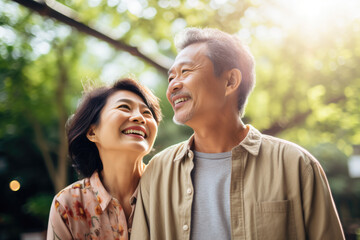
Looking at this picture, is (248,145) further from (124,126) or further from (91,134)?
(91,134)

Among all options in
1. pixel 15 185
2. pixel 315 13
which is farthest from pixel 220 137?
pixel 15 185

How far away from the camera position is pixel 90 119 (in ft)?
8.57

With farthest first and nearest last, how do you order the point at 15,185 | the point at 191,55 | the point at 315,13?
the point at 15,185 → the point at 315,13 → the point at 191,55

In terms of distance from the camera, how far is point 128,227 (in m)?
2.44

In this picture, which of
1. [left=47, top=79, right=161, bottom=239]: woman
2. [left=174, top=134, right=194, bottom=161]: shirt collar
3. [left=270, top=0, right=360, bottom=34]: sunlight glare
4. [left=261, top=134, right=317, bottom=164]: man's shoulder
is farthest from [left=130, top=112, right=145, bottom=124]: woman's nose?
[left=270, top=0, right=360, bottom=34]: sunlight glare

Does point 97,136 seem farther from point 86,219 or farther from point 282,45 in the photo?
point 282,45

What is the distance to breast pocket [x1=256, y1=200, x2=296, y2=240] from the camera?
80.8 inches

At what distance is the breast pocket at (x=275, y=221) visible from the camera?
205cm

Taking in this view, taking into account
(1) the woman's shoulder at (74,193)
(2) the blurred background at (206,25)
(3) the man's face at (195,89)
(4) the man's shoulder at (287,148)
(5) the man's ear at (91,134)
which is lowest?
(1) the woman's shoulder at (74,193)

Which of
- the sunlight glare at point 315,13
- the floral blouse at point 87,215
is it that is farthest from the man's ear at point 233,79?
the sunlight glare at point 315,13

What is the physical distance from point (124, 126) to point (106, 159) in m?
0.32

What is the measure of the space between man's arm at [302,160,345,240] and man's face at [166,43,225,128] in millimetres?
787

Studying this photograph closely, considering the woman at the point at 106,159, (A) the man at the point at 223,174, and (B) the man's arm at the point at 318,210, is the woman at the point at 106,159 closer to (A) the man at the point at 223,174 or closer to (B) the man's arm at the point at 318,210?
(A) the man at the point at 223,174

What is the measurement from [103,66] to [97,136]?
267 inches
